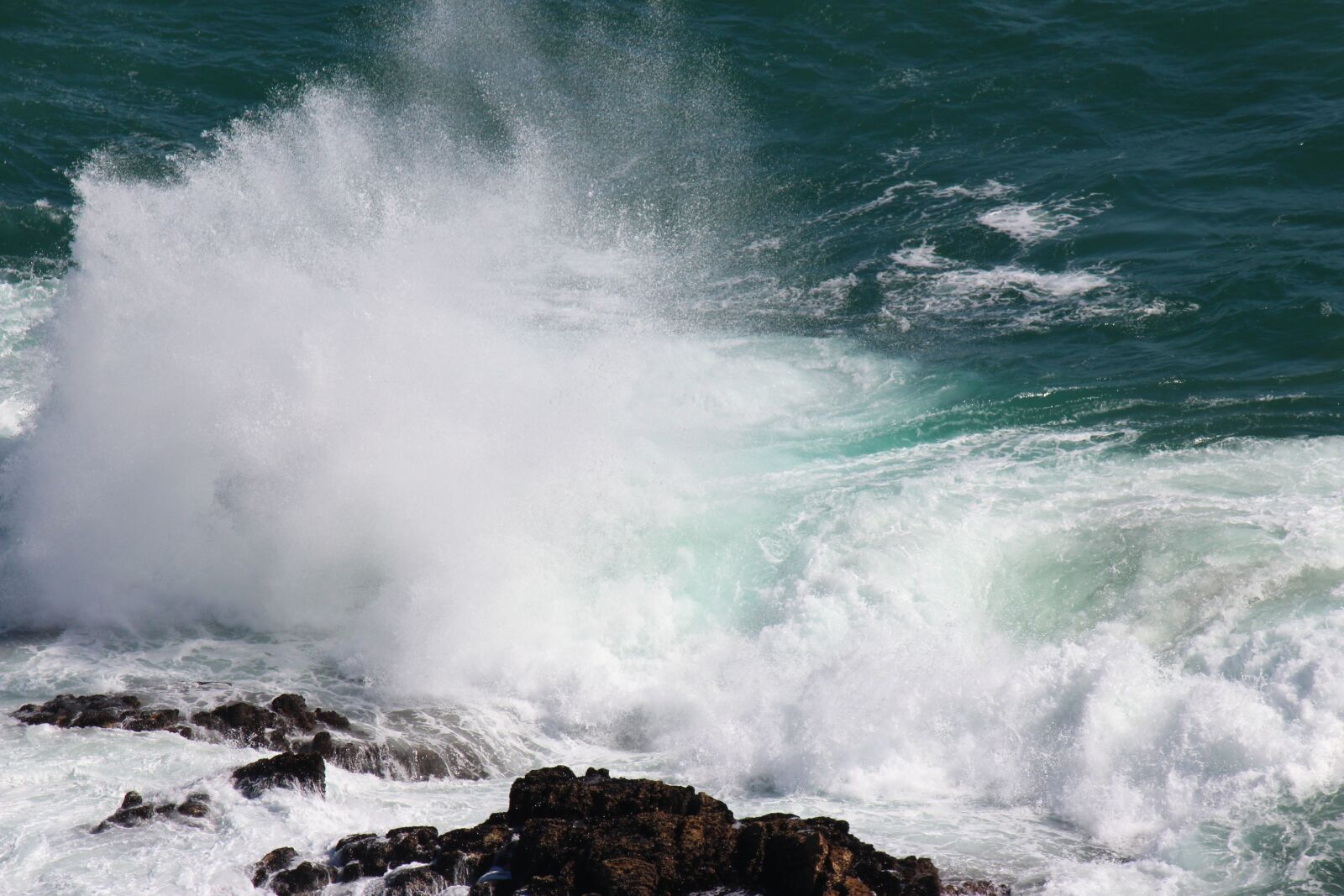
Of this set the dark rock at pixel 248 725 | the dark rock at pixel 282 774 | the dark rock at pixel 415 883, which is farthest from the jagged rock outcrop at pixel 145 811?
the dark rock at pixel 415 883

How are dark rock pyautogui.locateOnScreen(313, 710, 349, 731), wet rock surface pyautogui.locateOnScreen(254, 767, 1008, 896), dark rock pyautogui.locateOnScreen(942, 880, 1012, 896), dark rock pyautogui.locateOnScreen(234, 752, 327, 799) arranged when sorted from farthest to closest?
dark rock pyautogui.locateOnScreen(313, 710, 349, 731)
dark rock pyautogui.locateOnScreen(234, 752, 327, 799)
dark rock pyautogui.locateOnScreen(942, 880, 1012, 896)
wet rock surface pyautogui.locateOnScreen(254, 767, 1008, 896)

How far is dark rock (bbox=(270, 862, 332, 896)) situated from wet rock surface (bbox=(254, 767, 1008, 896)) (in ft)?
0.05

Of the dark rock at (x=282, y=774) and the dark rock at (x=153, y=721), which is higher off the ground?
the dark rock at (x=153, y=721)

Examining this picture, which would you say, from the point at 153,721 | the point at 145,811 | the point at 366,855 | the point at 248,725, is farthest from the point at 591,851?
the point at 153,721

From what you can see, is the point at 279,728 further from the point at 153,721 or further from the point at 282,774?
the point at 282,774

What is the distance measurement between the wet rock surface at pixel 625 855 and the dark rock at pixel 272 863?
0.08ft

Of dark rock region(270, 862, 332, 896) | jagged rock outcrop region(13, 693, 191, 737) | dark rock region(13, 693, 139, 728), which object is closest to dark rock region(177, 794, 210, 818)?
dark rock region(270, 862, 332, 896)

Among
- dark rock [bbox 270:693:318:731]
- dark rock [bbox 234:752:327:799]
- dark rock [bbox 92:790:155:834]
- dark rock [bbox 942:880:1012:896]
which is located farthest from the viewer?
dark rock [bbox 270:693:318:731]

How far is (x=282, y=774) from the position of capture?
591 inches

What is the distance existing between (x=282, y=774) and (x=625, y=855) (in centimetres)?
449

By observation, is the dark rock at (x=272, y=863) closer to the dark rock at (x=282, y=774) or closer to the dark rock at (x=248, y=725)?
the dark rock at (x=282, y=774)

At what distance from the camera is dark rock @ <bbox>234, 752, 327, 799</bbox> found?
1487 centimetres

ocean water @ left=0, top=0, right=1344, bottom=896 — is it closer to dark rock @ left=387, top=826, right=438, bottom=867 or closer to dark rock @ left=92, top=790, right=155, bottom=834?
dark rock @ left=92, top=790, right=155, bottom=834

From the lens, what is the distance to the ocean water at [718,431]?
52.5ft
